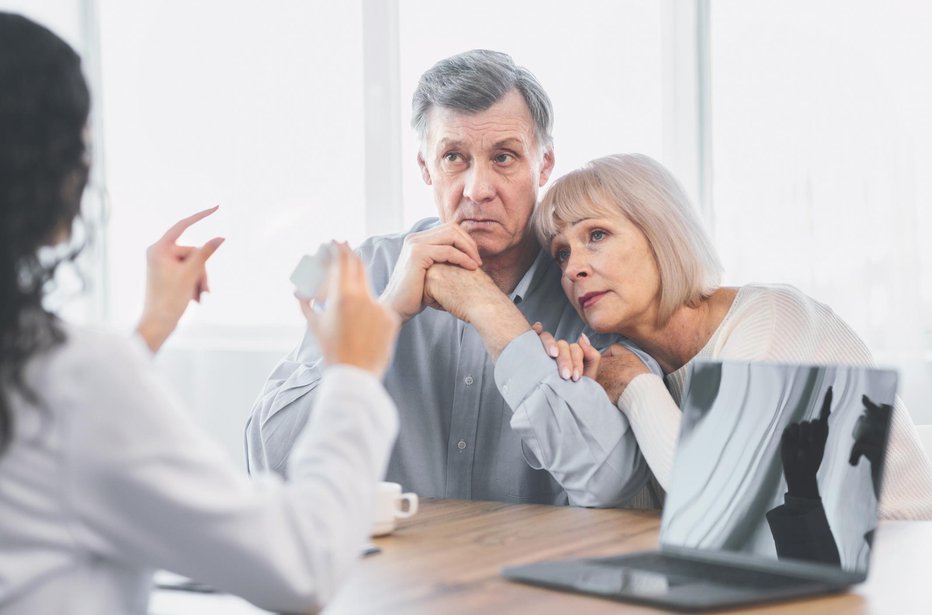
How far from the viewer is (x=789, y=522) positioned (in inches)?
44.4

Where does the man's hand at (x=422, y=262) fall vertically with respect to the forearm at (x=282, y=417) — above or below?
above

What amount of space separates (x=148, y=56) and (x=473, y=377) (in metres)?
2.85

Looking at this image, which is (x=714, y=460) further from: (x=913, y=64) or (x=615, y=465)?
(x=913, y=64)

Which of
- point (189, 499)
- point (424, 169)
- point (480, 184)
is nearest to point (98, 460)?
point (189, 499)

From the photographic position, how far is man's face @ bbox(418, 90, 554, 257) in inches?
80.7

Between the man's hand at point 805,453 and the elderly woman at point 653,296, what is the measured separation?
0.49 m

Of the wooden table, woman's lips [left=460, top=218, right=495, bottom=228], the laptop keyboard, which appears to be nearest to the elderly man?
woman's lips [left=460, top=218, right=495, bottom=228]

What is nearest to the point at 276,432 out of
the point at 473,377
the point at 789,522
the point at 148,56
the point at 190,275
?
the point at 473,377

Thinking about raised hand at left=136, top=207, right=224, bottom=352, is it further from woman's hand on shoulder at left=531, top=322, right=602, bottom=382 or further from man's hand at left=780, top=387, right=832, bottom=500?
man's hand at left=780, top=387, right=832, bottom=500

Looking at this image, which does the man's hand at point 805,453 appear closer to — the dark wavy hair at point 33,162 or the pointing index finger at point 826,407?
the pointing index finger at point 826,407

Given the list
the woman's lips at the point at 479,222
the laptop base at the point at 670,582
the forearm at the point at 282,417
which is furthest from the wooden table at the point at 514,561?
the woman's lips at the point at 479,222

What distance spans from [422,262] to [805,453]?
946mm

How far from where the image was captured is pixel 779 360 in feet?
5.48

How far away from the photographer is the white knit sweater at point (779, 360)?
161 cm
